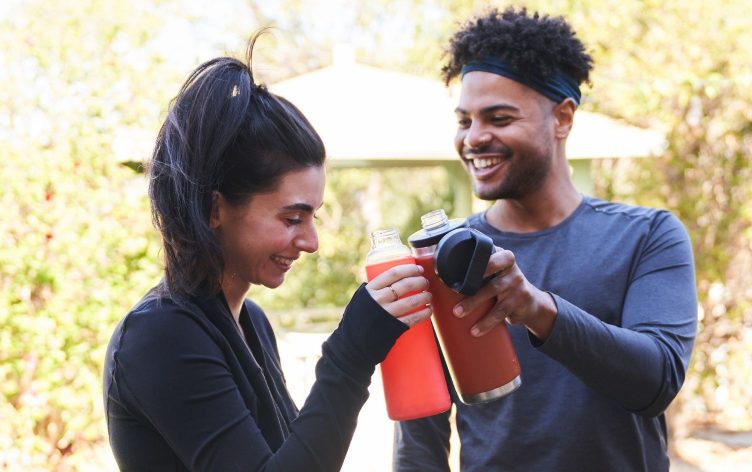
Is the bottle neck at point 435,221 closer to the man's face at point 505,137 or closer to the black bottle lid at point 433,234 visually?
the black bottle lid at point 433,234

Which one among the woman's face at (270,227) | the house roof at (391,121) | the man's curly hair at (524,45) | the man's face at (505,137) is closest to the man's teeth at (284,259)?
the woman's face at (270,227)

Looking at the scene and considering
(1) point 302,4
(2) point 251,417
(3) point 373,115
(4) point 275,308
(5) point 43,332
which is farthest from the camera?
(1) point 302,4

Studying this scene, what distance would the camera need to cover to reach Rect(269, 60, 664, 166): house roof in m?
5.42

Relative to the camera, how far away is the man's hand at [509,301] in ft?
4.93

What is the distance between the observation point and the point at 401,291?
57.3 inches

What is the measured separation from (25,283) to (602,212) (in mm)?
3183

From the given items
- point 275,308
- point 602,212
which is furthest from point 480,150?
point 275,308

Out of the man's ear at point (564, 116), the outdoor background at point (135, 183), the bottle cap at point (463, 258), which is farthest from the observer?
the outdoor background at point (135, 183)

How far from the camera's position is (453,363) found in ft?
5.27

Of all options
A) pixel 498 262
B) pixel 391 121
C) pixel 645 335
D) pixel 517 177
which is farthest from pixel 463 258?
Result: pixel 391 121

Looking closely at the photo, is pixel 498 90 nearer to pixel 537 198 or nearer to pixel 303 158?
pixel 537 198

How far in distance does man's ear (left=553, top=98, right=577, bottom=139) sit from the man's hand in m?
0.80

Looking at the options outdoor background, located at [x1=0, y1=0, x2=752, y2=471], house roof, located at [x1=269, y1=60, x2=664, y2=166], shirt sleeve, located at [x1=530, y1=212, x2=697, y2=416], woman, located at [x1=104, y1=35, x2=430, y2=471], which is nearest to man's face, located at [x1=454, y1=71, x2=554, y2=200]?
shirt sleeve, located at [x1=530, y1=212, x2=697, y2=416]

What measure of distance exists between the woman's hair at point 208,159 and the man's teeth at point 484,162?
0.69m
